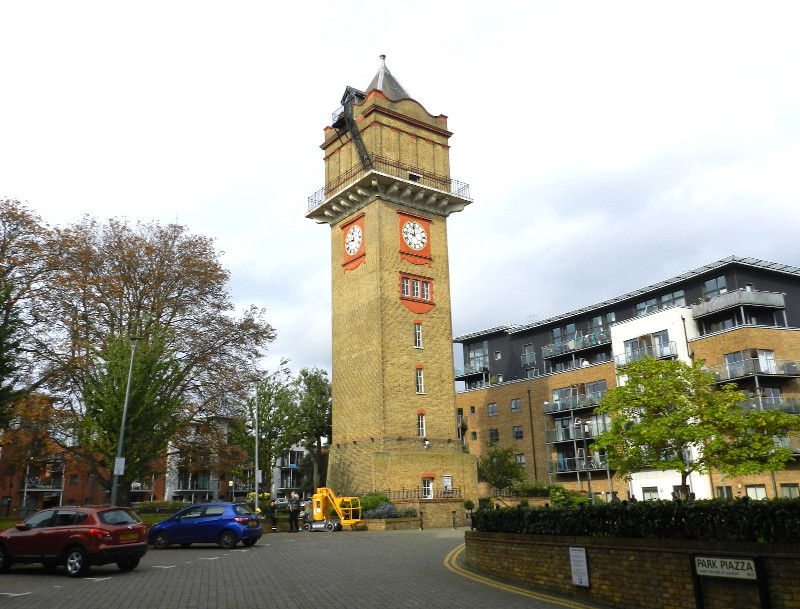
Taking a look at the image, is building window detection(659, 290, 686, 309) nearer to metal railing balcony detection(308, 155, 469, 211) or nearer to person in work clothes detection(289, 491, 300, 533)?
metal railing balcony detection(308, 155, 469, 211)

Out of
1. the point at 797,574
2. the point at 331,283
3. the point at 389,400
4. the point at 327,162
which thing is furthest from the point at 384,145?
the point at 797,574

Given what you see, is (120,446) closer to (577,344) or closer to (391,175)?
(391,175)

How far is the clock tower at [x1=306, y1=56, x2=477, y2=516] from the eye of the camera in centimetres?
3919

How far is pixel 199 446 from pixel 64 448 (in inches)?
250

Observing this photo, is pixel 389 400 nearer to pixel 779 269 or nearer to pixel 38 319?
pixel 38 319

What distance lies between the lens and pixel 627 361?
47.1m

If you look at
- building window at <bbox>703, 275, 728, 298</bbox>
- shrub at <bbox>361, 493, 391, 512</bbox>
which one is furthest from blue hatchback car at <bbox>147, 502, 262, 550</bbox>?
building window at <bbox>703, 275, 728, 298</bbox>

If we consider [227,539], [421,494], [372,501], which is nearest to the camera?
[227,539]

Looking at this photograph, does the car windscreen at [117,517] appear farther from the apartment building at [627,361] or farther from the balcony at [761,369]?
the balcony at [761,369]

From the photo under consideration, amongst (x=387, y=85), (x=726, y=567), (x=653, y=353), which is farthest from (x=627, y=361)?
(x=726, y=567)

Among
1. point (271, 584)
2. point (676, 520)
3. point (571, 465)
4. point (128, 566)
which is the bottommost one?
point (271, 584)

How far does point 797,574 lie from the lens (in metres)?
8.30

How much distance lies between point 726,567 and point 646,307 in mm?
44549

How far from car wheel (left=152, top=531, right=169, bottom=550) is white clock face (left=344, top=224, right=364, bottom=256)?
23.5 meters
